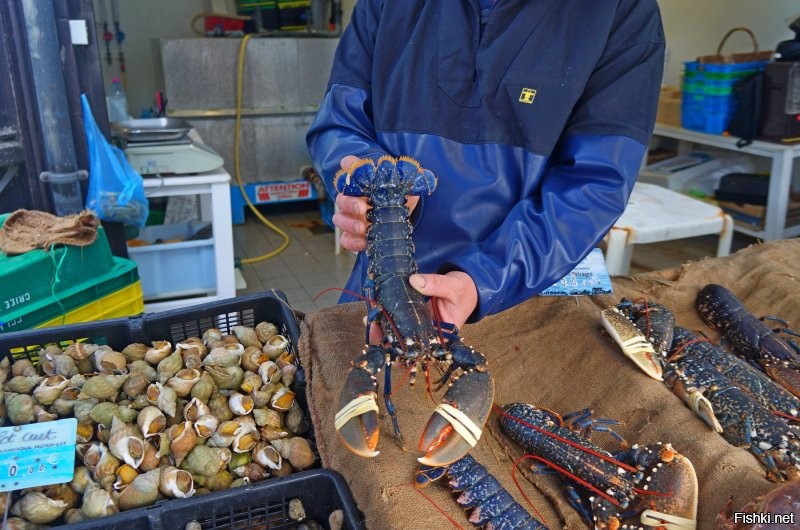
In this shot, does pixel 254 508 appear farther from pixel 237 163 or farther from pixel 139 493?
pixel 237 163

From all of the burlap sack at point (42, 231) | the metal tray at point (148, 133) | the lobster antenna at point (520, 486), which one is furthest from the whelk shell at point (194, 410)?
the metal tray at point (148, 133)

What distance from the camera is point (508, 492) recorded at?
1.52 metres

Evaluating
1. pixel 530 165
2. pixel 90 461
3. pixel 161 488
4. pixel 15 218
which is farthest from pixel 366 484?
pixel 15 218

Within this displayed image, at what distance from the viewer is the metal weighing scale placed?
3.75m

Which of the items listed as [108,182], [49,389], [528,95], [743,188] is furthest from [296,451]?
[743,188]

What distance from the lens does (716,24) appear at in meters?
6.10

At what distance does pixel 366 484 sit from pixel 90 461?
0.70 metres

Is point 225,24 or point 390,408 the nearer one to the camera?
point 390,408

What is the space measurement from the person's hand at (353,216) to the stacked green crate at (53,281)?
1.42 m

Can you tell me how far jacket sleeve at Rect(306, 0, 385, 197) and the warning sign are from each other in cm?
463

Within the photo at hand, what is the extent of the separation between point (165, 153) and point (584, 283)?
8.61 feet

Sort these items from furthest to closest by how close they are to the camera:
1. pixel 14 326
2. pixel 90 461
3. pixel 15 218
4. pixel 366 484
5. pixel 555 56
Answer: pixel 15 218 < pixel 14 326 < pixel 555 56 < pixel 90 461 < pixel 366 484

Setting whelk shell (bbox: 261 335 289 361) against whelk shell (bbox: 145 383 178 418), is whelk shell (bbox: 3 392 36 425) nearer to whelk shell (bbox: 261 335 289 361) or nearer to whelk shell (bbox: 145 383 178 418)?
whelk shell (bbox: 145 383 178 418)

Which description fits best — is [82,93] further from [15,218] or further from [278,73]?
[278,73]
